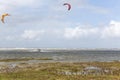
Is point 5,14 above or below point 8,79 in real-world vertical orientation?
above

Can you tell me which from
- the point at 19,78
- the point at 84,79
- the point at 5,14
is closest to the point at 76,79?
the point at 84,79

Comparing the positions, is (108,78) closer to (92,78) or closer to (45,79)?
(92,78)

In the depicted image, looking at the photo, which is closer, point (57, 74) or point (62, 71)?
point (57, 74)

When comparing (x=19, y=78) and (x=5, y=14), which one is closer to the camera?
(x=19, y=78)

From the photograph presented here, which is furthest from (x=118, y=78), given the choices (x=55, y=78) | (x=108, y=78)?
(x=55, y=78)

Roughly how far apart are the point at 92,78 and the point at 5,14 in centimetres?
1648

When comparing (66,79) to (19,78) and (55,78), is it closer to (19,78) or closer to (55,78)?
(55,78)

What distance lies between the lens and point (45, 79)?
44.7 metres

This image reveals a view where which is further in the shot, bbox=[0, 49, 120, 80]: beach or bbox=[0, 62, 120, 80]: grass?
bbox=[0, 49, 120, 80]: beach

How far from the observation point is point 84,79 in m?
44.8

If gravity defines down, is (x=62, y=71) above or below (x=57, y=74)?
above

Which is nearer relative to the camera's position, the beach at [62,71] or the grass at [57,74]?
the grass at [57,74]

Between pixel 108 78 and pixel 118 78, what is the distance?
1388 mm

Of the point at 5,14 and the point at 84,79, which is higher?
the point at 5,14
